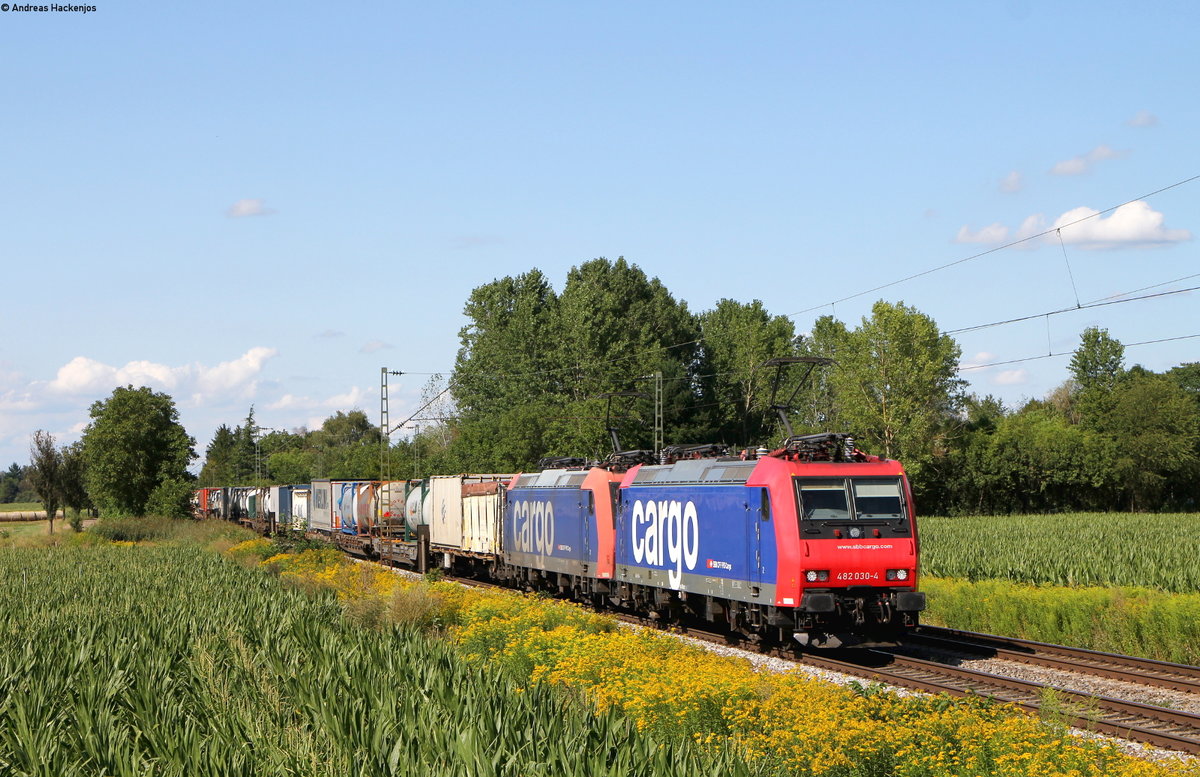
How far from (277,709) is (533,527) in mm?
22097

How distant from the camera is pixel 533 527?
32.3m

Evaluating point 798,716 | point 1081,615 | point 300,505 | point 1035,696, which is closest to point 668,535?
point 1081,615

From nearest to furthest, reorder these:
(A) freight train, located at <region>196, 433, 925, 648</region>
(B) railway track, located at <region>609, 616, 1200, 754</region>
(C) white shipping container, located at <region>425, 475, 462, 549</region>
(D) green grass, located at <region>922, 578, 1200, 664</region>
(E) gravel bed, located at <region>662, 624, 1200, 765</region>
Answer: (E) gravel bed, located at <region>662, 624, 1200, 765</region> < (B) railway track, located at <region>609, 616, 1200, 754</region> < (A) freight train, located at <region>196, 433, 925, 648</region> < (D) green grass, located at <region>922, 578, 1200, 664</region> < (C) white shipping container, located at <region>425, 475, 462, 549</region>

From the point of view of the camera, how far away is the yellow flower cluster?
9961 mm

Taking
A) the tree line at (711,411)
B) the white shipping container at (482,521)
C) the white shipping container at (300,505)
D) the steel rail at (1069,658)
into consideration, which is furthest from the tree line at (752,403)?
the steel rail at (1069,658)

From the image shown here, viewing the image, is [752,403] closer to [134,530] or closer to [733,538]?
[134,530]

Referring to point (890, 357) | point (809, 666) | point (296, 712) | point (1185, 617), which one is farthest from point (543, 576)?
point (890, 357)

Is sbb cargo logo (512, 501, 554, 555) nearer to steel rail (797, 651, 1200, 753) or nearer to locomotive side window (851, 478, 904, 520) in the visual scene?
steel rail (797, 651, 1200, 753)

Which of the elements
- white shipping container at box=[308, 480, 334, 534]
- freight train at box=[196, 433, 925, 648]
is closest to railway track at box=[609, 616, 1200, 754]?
freight train at box=[196, 433, 925, 648]

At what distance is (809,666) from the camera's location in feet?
63.4

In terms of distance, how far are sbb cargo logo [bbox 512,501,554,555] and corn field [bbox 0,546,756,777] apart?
12.5m

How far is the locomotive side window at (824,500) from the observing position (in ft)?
62.8

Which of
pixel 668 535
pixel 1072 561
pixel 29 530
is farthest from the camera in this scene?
pixel 29 530

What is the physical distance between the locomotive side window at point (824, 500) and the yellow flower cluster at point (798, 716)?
3.42 metres
